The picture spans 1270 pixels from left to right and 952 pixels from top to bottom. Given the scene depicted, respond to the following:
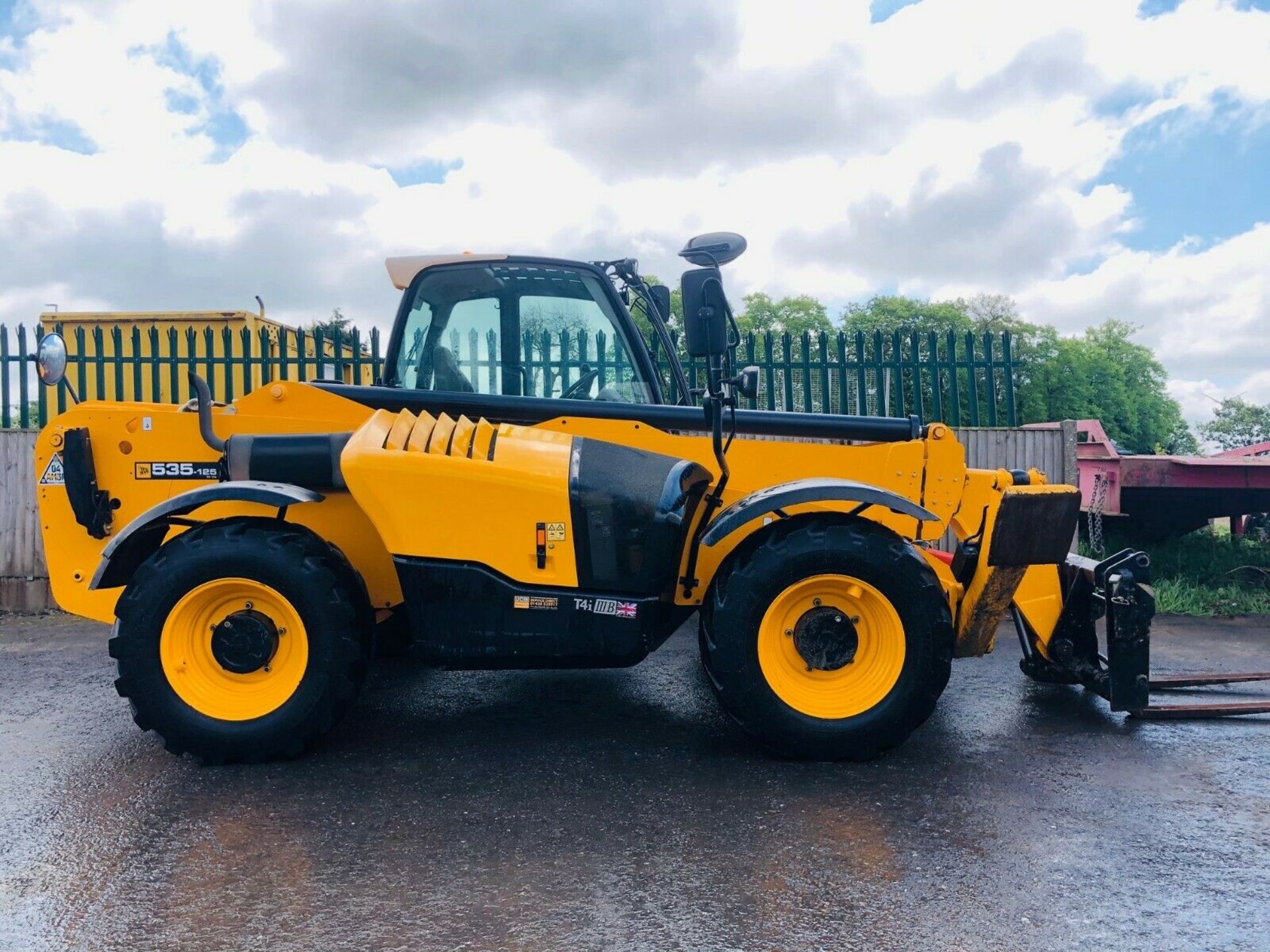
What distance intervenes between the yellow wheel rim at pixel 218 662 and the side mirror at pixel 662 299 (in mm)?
2626

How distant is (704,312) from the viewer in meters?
3.91

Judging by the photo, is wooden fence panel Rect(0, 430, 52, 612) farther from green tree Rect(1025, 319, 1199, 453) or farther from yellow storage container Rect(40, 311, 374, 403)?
green tree Rect(1025, 319, 1199, 453)

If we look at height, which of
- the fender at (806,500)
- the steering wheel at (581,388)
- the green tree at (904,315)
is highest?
the green tree at (904,315)

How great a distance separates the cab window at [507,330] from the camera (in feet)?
16.8

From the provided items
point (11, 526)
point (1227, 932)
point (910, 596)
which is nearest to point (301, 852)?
point (910, 596)

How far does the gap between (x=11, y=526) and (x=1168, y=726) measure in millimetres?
9005

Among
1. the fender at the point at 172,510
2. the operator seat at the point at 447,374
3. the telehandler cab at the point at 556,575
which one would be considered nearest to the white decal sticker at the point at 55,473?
the telehandler cab at the point at 556,575

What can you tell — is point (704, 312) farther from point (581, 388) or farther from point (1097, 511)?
point (1097, 511)

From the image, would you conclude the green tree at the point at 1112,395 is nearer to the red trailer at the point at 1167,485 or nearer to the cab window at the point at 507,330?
the red trailer at the point at 1167,485

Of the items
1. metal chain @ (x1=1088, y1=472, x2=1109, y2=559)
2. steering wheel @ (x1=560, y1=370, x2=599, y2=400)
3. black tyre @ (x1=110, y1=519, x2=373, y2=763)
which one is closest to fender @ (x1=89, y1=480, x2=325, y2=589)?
black tyre @ (x1=110, y1=519, x2=373, y2=763)

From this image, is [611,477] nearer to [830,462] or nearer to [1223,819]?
[830,462]

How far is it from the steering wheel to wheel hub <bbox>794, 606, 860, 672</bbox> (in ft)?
5.31

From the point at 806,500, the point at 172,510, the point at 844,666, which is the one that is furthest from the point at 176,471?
the point at 844,666

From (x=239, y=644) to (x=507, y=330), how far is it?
2.09m
